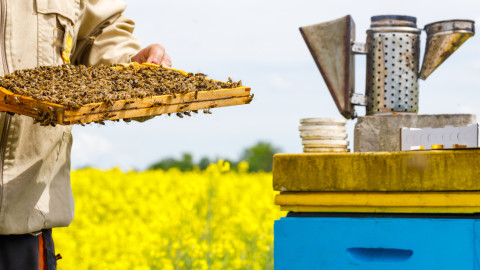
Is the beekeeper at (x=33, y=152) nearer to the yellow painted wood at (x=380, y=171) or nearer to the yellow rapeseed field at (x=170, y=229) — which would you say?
the yellow painted wood at (x=380, y=171)

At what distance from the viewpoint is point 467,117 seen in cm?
297

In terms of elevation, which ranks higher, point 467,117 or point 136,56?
point 136,56

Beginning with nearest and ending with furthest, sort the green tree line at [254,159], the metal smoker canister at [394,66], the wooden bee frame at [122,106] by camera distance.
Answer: the wooden bee frame at [122,106] → the metal smoker canister at [394,66] → the green tree line at [254,159]

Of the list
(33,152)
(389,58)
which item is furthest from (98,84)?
(389,58)

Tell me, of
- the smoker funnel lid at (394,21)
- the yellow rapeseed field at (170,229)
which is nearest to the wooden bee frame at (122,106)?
the smoker funnel lid at (394,21)

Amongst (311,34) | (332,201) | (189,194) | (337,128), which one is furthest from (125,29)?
(189,194)

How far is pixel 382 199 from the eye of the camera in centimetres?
234

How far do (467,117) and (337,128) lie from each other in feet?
2.37

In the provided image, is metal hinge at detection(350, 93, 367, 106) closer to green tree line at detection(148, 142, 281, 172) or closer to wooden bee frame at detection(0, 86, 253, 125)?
wooden bee frame at detection(0, 86, 253, 125)

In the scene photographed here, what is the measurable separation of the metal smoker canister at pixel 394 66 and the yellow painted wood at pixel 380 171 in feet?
3.14

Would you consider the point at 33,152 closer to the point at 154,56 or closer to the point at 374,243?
the point at 154,56

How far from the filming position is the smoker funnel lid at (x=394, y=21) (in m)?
3.26

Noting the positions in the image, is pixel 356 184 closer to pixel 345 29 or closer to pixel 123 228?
pixel 345 29

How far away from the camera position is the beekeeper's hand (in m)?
3.02
